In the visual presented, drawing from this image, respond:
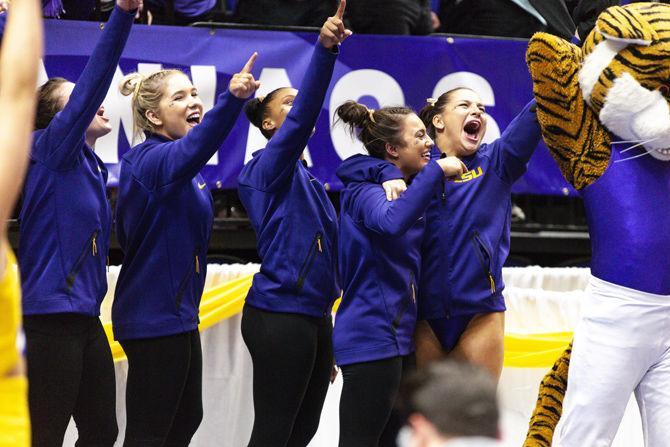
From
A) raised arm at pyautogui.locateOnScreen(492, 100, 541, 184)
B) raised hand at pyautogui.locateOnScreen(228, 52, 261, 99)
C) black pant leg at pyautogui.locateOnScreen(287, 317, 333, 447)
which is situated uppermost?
raised hand at pyautogui.locateOnScreen(228, 52, 261, 99)

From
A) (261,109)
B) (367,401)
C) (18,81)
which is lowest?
(367,401)

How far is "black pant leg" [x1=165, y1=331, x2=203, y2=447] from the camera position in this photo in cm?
363

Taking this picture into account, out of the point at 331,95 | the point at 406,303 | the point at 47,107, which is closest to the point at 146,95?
the point at 47,107

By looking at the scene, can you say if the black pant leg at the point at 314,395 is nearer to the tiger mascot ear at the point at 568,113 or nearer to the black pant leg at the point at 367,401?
the black pant leg at the point at 367,401

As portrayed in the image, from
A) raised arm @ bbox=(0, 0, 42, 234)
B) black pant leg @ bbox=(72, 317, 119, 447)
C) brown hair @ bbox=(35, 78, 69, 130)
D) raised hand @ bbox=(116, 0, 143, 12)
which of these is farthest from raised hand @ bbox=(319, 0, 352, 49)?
raised arm @ bbox=(0, 0, 42, 234)

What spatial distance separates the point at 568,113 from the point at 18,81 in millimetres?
1988

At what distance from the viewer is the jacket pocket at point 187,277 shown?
11.6ft

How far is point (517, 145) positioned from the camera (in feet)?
12.0

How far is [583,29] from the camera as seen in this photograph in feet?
13.3

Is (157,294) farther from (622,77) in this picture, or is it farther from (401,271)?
(622,77)

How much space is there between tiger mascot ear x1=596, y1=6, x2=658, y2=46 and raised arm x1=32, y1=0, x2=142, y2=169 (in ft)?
4.62

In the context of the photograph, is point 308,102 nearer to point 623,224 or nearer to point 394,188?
point 394,188

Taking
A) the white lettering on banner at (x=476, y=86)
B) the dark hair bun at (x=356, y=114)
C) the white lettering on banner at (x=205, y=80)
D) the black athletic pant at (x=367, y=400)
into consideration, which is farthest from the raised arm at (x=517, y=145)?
the white lettering on banner at (x=205, y=80)

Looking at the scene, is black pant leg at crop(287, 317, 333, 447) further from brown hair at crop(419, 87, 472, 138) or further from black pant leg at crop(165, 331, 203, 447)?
brown hair at crop(419, 87, 472, 138)
